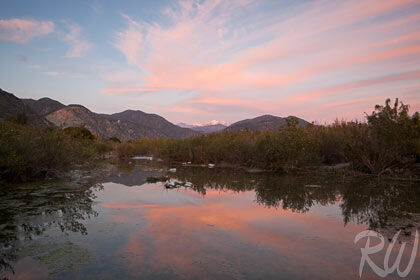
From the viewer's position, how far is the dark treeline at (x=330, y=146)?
12798 mm

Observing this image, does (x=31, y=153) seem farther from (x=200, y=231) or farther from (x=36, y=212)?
(x=200, y=231)

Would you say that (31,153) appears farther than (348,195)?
Yes

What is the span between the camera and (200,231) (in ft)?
19.4

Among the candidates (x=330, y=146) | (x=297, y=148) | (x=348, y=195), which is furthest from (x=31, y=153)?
(x=330, y=146)

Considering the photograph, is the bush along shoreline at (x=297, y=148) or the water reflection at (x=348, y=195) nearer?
the water reflection at (x=348, y=195)

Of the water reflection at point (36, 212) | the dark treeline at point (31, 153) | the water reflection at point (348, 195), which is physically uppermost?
the dark treeline at point (31, 153)

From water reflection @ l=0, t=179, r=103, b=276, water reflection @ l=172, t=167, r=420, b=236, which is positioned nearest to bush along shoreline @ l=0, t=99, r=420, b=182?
water reflection @ l=0, t=179, r=103, b=276

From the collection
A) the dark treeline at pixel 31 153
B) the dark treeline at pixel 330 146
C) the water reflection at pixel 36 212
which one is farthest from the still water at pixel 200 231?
the dark treeline at pixel 330 146

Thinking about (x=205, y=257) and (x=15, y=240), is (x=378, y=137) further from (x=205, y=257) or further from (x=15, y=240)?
(x=15, y=240)

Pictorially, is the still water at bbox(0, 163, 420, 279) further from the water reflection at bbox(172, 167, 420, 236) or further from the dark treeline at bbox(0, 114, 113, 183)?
the dark treeline at bbox(0, 114, 113, 183)

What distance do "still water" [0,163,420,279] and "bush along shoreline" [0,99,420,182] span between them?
1527 mm

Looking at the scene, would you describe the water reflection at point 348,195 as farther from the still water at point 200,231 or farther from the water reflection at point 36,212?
the water reflection at point 36,212

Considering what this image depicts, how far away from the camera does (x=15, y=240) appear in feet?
17.2

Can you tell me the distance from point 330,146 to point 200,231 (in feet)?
43.6
